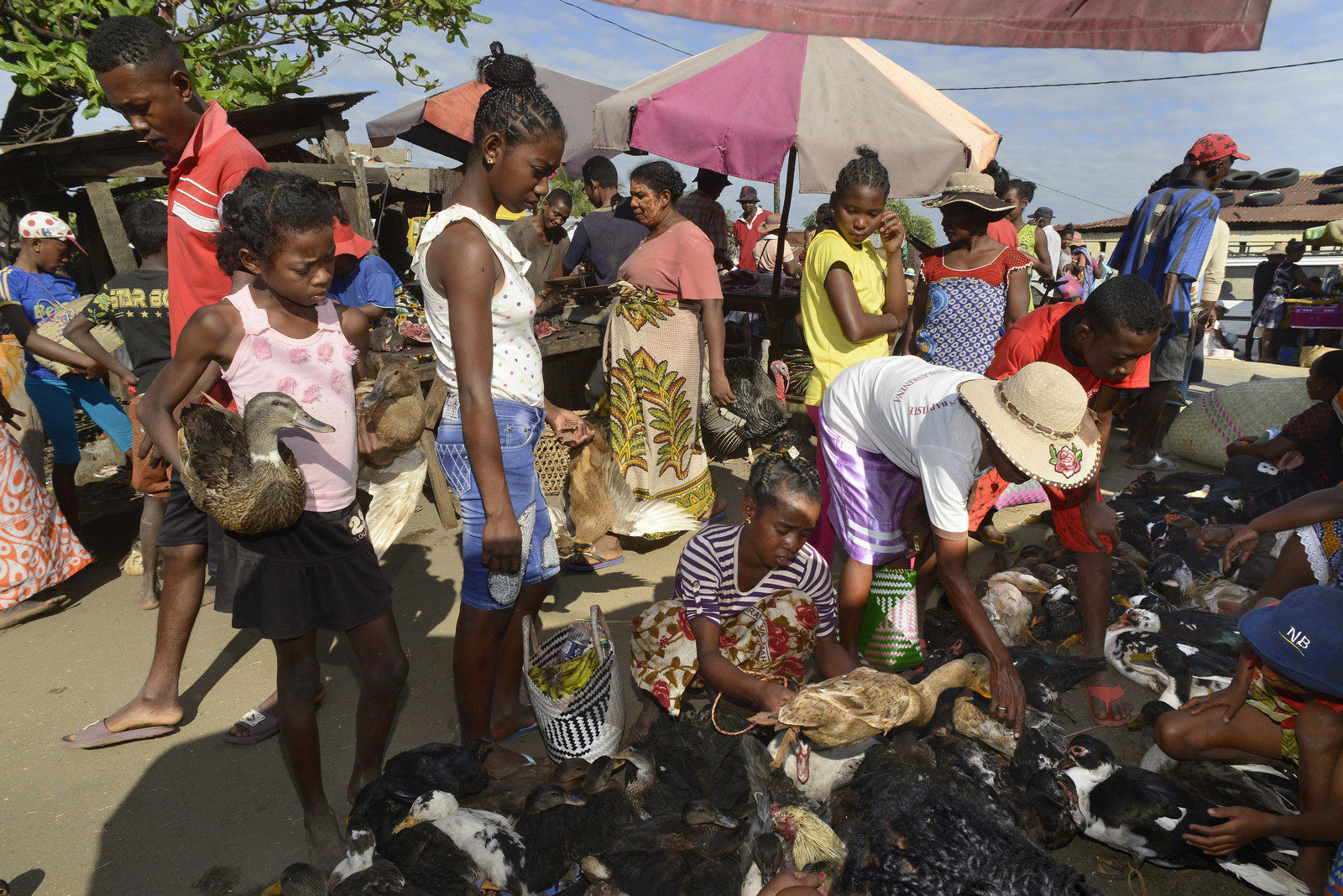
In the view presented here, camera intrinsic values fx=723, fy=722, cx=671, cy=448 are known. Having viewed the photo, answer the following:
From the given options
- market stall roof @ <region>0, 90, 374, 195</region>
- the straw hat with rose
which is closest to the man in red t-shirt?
the straw hat with rose

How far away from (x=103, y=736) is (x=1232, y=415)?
767cm

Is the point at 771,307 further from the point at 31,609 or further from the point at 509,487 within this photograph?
the point at 31,609

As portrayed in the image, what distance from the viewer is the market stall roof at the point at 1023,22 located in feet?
4.33

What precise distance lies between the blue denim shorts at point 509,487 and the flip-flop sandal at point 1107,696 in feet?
8.06

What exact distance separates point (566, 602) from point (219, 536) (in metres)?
1.97

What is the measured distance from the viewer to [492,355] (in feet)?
Result: 7.32

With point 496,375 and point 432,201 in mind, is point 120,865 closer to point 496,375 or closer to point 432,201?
point 496,375

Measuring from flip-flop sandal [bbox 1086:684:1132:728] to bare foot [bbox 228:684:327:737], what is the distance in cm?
321

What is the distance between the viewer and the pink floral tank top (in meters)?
2.22

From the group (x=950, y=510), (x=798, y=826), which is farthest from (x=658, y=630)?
(x=950, y=510)

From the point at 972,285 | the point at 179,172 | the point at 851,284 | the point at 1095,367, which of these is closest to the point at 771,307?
the point at 972,285

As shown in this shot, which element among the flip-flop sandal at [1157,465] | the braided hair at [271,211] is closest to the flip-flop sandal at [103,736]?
the braided hair at [271,211]

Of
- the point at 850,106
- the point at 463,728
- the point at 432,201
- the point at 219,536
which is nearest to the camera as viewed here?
the point at 219,536

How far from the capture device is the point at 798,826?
85.6 inches
